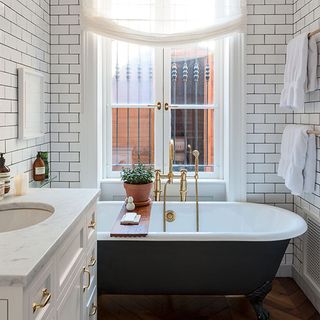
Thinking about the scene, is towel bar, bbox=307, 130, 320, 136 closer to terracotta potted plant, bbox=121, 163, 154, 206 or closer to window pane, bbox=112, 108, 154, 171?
terracotta potted plant, bbox=121, 163, 154, 206

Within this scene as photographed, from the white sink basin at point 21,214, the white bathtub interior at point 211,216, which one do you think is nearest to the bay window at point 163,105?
the white bathtub interior at point 211,216

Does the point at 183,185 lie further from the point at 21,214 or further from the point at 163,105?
the point at 21,214

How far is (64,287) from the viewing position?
1367 millimetres

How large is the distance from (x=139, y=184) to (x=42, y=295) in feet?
6.38

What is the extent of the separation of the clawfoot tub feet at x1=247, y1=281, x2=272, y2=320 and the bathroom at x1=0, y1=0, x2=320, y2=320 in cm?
1

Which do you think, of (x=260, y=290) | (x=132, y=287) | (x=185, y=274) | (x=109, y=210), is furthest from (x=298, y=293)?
(x=109, y=210)

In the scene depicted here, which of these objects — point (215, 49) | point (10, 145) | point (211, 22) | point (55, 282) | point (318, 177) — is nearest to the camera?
point (55, 282)

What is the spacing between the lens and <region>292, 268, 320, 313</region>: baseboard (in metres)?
2.76

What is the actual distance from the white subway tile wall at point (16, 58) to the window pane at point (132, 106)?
0.74 meters

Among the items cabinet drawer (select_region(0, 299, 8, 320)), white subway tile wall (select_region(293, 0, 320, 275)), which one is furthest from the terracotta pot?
cabinet drawer (select_region(0, 299, 8, 320))

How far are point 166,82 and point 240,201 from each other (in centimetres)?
126

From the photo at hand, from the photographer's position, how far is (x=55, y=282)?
4.10ft

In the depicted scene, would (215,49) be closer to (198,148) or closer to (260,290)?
(198,148)

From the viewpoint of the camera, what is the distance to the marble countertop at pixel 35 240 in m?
0.95
